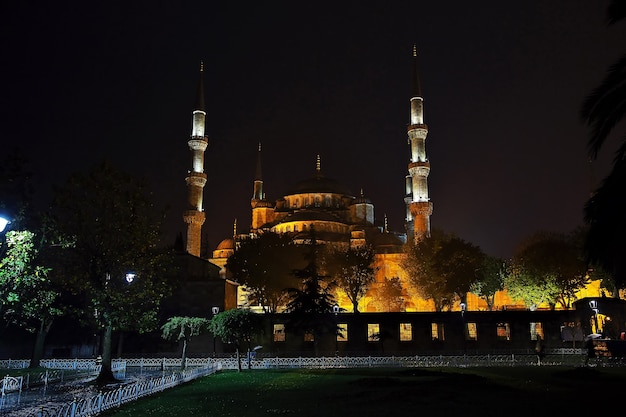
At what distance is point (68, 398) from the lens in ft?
54.5

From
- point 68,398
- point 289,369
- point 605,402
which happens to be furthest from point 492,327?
point 68,398

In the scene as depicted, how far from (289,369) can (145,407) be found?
12857 mm

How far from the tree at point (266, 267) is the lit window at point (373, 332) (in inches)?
316

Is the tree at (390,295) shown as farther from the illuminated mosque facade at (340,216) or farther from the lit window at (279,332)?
the lit window at (279,332)

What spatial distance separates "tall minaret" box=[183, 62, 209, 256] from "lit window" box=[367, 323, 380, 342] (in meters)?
22.8

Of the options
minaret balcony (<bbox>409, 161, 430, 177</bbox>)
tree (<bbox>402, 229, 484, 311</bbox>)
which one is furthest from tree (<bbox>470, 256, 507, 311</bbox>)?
minaret balcony (<bbox>409, 161, 430, 177</bbox>)

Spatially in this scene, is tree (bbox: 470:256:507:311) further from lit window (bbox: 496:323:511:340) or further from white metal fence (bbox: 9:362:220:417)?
white metal fence (bbox: 9:362:220:417)

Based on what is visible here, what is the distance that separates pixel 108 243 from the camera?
74.8 ft

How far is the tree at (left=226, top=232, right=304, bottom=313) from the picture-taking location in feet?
152

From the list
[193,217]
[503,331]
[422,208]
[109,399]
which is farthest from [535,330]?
[193,217]

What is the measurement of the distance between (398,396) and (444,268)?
108 ft

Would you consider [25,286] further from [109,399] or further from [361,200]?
[361,200]

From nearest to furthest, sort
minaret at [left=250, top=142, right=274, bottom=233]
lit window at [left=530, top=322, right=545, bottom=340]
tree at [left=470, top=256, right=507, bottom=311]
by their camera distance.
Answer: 1. lit window at [left=530, top=322, right=545, bottom=340]
2. tree at [left=470, top=256, right=507, bottom=311]
3. minaret at [left=250, top=142, right=274, bottom=233]

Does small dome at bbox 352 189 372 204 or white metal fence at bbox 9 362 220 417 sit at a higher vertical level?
small dome at bbox 352 189 372 204
